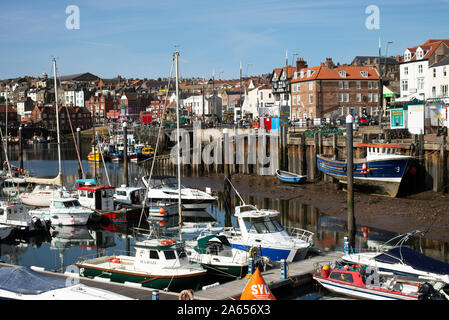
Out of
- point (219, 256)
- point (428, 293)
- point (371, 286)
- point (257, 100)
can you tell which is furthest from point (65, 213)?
point (257, 100)

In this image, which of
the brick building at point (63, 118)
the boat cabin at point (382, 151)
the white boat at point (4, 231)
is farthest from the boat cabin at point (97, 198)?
the brick building at point (63, 118)

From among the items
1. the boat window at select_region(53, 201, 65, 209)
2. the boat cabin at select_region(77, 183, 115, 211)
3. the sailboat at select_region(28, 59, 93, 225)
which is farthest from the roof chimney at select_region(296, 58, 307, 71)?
the boat window at select_region(53, 201, 65, 209)

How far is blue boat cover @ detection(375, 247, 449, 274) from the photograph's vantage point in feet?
66.4

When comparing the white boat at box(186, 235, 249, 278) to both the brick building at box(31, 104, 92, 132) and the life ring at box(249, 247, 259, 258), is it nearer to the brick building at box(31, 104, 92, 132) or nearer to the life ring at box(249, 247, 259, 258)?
the life ring at box(249, 247, 259, 258)

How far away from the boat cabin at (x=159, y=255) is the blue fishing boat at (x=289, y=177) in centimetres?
2551

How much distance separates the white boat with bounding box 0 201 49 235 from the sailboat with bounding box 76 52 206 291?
12.4 m

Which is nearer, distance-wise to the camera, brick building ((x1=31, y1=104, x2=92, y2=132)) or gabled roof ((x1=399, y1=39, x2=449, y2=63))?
gabled roof ((x1=399, y1=39, x2=449, y2=63))

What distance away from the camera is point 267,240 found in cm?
2495

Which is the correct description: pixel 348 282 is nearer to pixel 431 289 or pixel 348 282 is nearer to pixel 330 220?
pixel 431 289

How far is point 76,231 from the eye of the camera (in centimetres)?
3559

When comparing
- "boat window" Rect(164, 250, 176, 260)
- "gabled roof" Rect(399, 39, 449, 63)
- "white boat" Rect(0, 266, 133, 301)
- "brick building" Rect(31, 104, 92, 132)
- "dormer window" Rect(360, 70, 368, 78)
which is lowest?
"boat window" Rect(164, 250, 176, 260)

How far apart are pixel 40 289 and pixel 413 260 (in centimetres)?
1308

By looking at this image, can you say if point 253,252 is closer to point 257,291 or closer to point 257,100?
point 257,291
